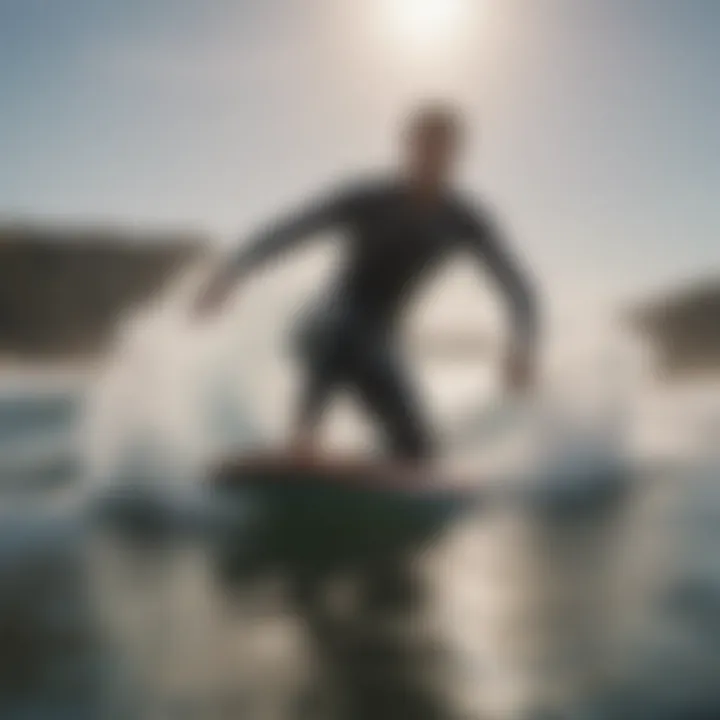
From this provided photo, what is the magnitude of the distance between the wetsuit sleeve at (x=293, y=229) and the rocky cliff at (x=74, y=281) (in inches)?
2.7

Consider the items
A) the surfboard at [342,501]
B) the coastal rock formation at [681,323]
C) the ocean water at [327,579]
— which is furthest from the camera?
the coastal rock formation at [681,323]

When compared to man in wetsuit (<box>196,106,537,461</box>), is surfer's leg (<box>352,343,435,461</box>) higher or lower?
lower

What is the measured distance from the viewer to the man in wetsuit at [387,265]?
4.03 ft

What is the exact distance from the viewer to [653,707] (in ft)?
3.29

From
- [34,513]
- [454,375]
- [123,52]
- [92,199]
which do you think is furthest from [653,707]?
[123,52]

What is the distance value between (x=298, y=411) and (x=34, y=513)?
14.2 inches

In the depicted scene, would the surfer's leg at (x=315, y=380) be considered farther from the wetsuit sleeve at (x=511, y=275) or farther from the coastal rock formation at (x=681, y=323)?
the coastal rock formation at (x=681, y=323)

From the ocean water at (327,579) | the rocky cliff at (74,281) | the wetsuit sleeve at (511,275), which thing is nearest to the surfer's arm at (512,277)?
the wetsuit sleeve at (511,275)

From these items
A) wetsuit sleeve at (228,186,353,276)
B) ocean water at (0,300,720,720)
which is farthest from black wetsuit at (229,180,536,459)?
ocean water at (0,300,720,720)

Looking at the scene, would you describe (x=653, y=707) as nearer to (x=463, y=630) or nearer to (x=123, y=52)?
(x=463, y=630)

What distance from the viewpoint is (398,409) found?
1.22m

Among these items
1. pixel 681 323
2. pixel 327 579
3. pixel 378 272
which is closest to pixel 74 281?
pixel 378 272

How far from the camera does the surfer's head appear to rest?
1.23 meters

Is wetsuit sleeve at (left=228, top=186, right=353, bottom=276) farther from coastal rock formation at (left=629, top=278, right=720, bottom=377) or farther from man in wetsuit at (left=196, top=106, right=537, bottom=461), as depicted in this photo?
coastal rock formation at (left=629, top=278, right=720, bottom=377)
